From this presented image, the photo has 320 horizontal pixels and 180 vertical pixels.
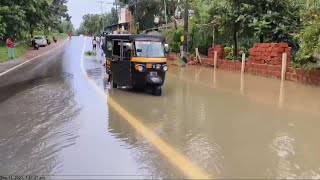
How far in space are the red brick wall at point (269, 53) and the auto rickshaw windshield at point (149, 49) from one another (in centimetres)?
825

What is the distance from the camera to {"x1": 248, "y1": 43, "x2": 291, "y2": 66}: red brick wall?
2180 centimetres

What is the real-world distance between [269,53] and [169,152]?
54.7 feet

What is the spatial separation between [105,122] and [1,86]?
26.9 feet

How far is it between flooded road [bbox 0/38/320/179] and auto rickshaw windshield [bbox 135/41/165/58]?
1308 millimetres

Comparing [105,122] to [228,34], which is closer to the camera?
[105,122]

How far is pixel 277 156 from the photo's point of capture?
23.4 feet

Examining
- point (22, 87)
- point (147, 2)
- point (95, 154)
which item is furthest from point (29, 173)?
point (147, 2)

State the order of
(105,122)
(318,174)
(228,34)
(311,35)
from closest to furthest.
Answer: (318,174) → (105,122) → (311,35) → (228,34)

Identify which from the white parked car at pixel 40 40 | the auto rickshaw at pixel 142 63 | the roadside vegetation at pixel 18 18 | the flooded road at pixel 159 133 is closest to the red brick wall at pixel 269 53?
the flooded road at pixel 159 133

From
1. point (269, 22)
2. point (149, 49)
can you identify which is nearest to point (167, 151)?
point (149, 49)

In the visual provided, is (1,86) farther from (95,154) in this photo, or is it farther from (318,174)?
(318,174)

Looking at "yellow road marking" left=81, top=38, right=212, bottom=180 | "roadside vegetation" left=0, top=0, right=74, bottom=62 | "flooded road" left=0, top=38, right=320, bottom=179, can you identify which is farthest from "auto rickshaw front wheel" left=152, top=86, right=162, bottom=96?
"roadside vegetation" left=0, top=0, right=74, bottom=62

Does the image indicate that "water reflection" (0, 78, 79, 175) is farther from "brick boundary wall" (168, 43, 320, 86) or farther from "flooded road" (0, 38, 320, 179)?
"brick boundary wall" (168, 43, 320, 86)

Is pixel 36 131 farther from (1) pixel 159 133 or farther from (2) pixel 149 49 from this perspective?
(2) pixel 149 49
